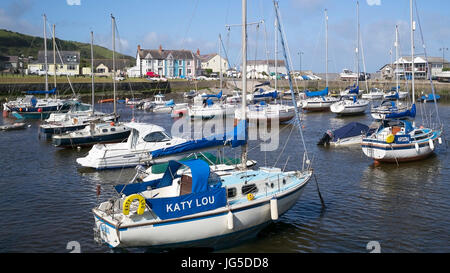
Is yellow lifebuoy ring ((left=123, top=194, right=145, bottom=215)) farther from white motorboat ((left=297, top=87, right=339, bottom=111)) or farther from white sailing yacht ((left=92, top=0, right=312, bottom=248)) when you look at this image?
white motorboat ((left=297, top=87, right=339, bottom=111))

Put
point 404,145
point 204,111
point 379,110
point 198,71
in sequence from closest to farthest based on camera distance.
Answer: point 404,145, point 379,110, point 204,111, point 198,71

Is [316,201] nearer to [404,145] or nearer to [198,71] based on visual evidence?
[404,145]

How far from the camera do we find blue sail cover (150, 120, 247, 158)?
17953 millimetres

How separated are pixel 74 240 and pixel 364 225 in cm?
1121

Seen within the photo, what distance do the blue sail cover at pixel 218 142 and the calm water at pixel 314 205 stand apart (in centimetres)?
374

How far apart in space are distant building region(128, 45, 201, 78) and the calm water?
95.5m

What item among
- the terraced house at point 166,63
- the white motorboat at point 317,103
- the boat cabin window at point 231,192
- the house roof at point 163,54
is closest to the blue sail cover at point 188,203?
the boat cabin window at point 231,192

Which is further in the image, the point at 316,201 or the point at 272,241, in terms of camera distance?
the point at 316,201

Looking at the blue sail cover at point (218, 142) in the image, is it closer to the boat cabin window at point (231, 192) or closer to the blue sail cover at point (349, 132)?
the boat cabin window at point (231, 192)

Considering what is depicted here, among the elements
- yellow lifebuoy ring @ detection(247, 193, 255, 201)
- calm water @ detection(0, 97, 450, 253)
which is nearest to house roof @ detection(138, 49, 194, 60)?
calm water @ detection(0, 97, 450, 253)

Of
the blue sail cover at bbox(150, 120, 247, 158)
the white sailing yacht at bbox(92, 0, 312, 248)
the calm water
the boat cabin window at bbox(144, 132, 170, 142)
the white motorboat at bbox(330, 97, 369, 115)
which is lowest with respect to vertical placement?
the calm water

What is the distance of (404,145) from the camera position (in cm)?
2767

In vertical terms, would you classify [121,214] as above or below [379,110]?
below
